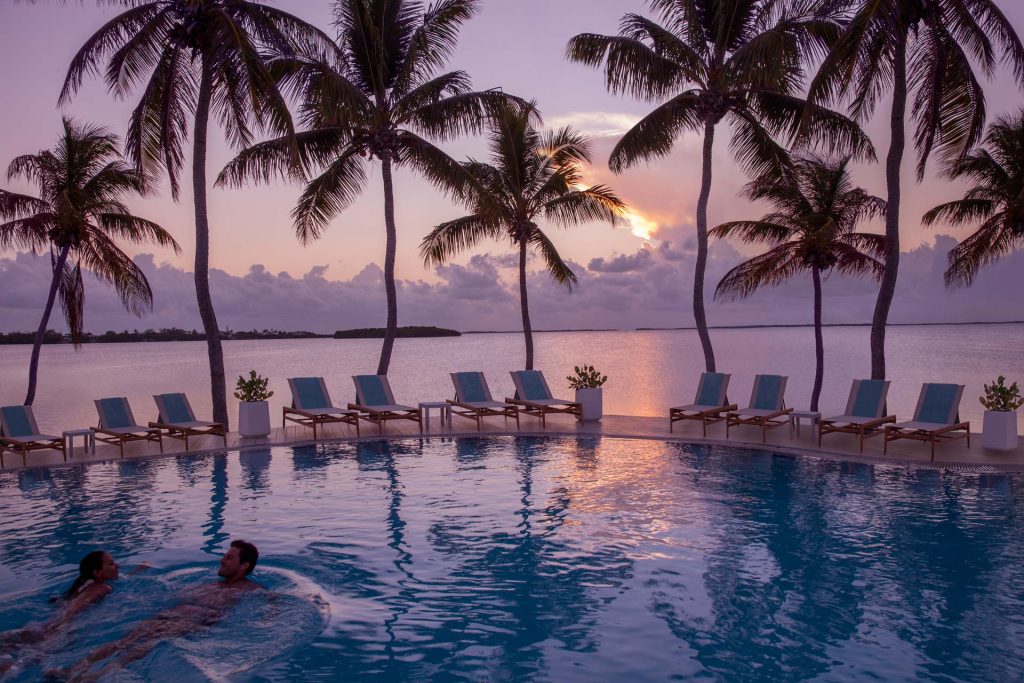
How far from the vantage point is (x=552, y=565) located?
662 centimetres

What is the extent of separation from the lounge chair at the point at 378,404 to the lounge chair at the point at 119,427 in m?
3.42

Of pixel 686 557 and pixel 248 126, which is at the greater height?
pixel 248 126

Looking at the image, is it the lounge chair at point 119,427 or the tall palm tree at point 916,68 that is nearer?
the lounge chair at point 119,427

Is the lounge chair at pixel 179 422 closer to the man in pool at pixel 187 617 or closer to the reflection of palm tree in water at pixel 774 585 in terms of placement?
the man in pool at pixel 187 617

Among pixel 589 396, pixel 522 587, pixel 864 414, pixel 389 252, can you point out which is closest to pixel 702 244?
pixel 589 396

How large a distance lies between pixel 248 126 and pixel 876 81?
38.8 feet

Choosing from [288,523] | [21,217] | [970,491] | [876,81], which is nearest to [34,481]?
[288,523]

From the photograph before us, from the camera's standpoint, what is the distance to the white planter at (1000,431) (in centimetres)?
1082

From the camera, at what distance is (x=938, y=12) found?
42.4ft

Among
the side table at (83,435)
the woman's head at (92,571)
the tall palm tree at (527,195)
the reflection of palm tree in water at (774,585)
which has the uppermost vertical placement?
the tall palm tree at (527,195)

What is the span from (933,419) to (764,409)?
8.39 feet

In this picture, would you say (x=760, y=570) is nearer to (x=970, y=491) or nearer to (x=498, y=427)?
(x=970, y=491)

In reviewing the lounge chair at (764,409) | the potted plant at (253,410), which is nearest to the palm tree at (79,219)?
the potted plant at (253,410)

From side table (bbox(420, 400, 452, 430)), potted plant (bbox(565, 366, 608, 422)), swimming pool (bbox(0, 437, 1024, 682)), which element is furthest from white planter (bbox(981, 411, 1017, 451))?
side table (bbox(420, 400, 452, 430))
